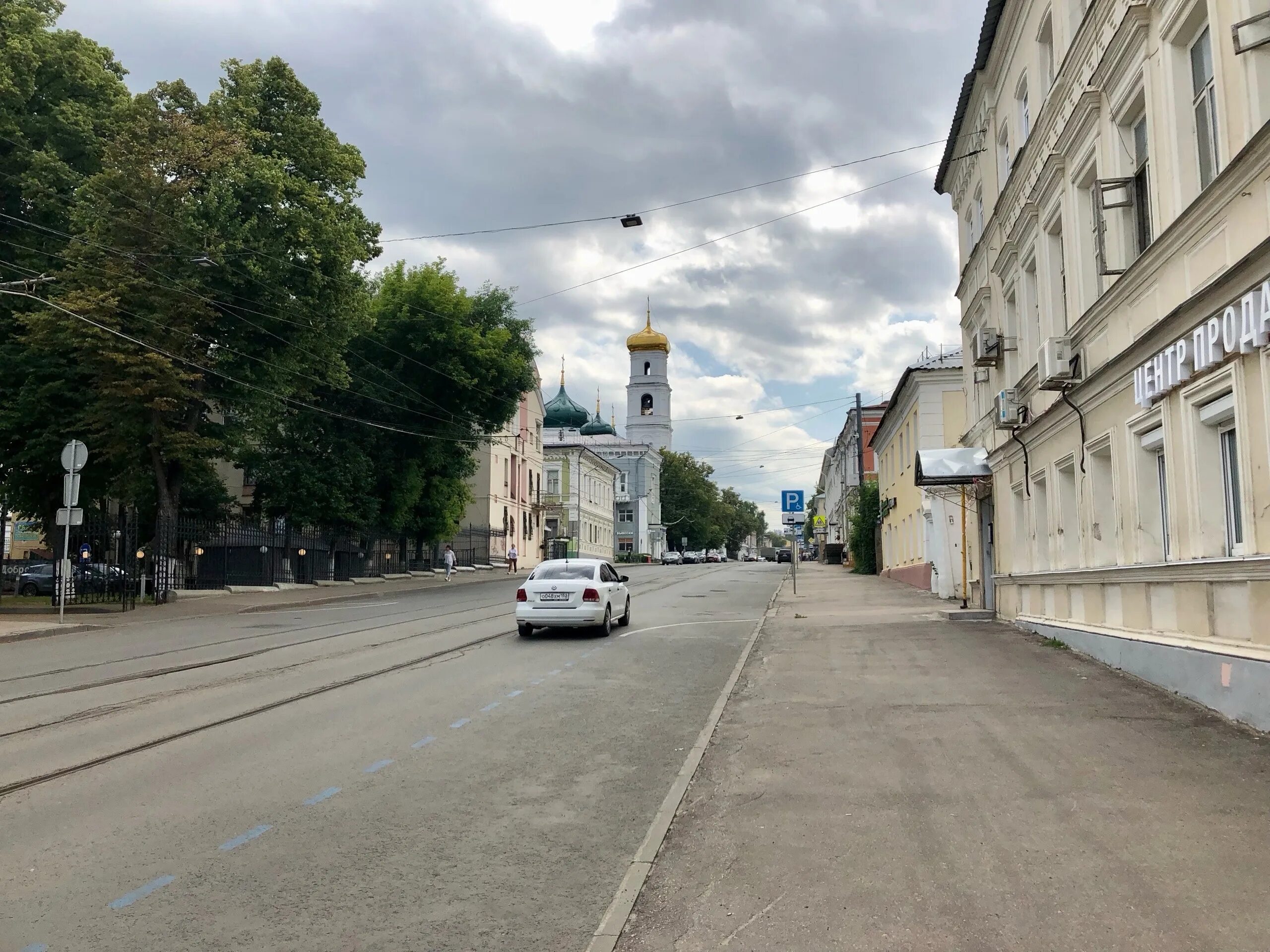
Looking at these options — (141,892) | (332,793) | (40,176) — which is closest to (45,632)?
(40,176)

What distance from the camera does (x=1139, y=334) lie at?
11.1 meters

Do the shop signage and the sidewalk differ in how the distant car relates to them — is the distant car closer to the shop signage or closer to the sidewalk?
the sidewalk

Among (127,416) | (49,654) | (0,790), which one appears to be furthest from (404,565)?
(0,790)

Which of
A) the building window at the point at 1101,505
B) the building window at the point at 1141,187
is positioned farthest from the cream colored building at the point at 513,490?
the building window at the point at 1141,187

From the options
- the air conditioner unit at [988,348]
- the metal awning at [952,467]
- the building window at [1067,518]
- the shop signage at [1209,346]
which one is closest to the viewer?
the shop signage at [1209,346]

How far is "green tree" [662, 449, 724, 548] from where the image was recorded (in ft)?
426

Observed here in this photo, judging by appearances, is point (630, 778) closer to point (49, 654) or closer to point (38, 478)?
point (49, 654)

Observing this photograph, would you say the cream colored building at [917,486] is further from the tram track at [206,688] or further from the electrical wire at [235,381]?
the electrical wire at [235,381]

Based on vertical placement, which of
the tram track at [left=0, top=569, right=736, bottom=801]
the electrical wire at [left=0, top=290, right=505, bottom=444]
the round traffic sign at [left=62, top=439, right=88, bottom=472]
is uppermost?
the electrical wire at [left=0, top=290, right=505, bottom=444]

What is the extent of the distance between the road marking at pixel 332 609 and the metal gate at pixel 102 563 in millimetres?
3424

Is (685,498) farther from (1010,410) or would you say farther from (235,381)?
(1010,410)

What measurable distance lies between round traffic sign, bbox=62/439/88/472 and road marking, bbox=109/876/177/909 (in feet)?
61.5

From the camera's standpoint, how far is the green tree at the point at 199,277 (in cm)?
2705

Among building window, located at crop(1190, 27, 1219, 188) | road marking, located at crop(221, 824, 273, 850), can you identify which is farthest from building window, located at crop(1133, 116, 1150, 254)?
road marking, located at crop(221, 824, 273, 850)
